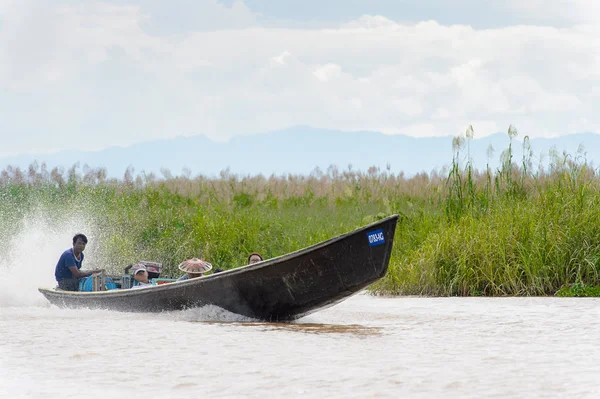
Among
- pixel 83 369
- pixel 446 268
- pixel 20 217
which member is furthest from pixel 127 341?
pixel 20 217

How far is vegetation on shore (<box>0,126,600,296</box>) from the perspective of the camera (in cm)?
1454

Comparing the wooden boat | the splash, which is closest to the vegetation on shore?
the splash

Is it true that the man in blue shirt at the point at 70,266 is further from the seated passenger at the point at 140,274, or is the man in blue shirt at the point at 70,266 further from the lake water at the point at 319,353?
the lake water at the point at 319,353

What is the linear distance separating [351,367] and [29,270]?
14760mm

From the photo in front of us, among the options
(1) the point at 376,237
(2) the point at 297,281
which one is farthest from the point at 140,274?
(1) the point at 376,237

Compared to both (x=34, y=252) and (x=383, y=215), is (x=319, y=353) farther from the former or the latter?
(x=34, y=252)

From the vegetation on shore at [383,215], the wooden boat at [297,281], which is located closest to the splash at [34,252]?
the vegetation on shore at [383,215]

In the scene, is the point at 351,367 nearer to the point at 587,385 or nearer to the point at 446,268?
the point at 587,385

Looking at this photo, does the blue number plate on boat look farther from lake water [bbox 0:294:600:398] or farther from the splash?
the splash

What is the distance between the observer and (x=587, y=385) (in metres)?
6.90

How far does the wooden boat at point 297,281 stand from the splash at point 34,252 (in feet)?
21.3

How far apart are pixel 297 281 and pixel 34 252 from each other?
40.8 ft

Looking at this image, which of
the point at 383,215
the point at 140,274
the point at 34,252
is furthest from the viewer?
the point at 34,252

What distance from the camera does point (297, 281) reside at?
11398 mm
